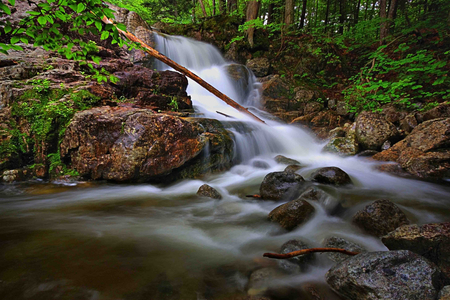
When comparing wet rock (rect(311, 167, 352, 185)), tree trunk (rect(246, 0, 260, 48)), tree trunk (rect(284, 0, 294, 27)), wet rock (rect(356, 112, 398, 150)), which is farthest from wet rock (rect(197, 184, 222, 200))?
tree trunk (rect(284, 0, 294, 27))

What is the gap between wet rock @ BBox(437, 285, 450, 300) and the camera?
4.68ft

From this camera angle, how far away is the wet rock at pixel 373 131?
6.67 meters

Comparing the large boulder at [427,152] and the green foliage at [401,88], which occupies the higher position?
the green foliage at [401,88]

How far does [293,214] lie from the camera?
10.1ft

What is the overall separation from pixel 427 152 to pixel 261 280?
19.0 feet

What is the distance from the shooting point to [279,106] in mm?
10852

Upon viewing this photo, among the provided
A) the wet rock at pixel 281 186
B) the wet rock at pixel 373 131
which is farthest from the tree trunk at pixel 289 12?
the wet rock at pixel 281 186

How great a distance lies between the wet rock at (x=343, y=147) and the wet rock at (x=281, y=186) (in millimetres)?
3809

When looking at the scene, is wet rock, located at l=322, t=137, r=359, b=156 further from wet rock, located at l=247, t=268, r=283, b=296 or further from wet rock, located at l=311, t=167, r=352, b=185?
wet rock, located at l=247, t=268, r=283, b=296

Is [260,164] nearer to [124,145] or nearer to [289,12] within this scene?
[124,145]

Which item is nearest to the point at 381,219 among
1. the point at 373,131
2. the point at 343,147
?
the point at 343,147

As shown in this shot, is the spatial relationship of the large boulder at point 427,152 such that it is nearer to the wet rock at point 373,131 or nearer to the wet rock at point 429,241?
the wet rock at point 373,131

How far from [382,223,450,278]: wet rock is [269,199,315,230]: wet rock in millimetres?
1107

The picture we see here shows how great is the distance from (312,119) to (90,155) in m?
8.76
